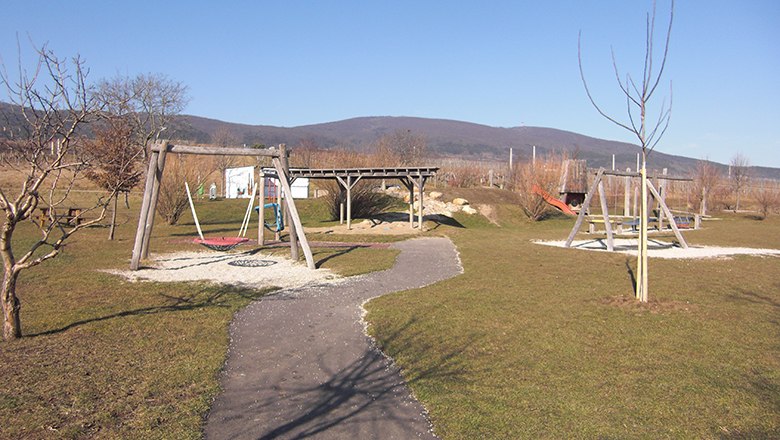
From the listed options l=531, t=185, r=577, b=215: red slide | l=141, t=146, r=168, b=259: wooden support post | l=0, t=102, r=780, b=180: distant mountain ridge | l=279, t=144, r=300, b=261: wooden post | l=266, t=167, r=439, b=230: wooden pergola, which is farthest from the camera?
l=0, t=102, r=780, b=180: distant mountain ridge

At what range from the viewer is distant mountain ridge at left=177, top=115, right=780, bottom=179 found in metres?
126

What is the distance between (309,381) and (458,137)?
6095 inches

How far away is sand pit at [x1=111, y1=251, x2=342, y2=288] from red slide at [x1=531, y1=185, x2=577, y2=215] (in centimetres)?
1907

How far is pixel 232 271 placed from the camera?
1255 centimetres

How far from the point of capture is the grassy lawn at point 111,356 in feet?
14.8

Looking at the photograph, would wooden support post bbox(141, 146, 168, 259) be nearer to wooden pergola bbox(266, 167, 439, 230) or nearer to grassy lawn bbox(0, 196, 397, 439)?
grassy lawn bbox(0, 196, 397, 439)

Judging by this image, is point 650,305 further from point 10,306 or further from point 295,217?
point 10,306

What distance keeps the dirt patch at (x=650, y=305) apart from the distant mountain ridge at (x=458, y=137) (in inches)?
4097

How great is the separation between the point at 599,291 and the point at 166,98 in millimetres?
45629

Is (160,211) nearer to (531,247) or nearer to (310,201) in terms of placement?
(310,201)

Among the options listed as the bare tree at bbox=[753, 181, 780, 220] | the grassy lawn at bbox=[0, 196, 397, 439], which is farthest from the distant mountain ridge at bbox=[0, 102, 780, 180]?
the grassy lawn at bbox=[0, 196, 397, 439]

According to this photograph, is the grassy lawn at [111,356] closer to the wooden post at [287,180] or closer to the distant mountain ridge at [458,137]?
the wooden post at [287,180]

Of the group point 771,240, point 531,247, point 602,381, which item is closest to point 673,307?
point 602,381

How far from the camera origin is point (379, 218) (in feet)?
91.2
